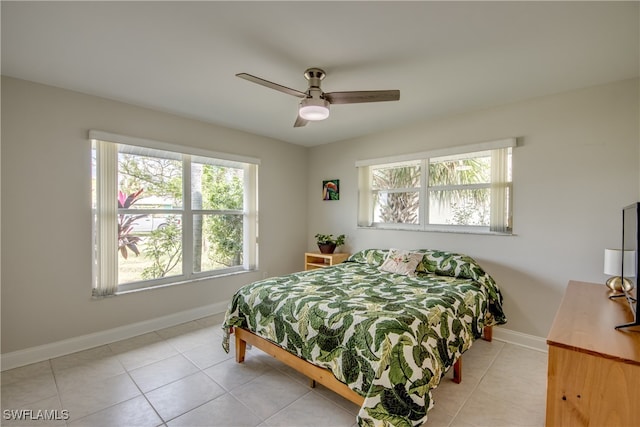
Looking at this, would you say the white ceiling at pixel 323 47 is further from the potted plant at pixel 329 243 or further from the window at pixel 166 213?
the potted plant at pixel 329 243

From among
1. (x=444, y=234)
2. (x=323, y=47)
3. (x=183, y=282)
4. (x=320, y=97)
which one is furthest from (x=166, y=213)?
(x=444, y=234)

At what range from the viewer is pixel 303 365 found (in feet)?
6.53

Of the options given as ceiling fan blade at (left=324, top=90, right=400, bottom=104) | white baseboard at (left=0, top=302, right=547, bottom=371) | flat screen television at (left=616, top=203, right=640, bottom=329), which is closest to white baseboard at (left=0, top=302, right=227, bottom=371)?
white baseboard at (left=0, top=302, right=547, bottom=371)

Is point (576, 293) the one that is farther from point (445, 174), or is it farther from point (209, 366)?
point (209, 366)

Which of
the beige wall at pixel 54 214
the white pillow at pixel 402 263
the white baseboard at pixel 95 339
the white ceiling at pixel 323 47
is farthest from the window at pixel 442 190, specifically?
the beige wall at pixel 54 214

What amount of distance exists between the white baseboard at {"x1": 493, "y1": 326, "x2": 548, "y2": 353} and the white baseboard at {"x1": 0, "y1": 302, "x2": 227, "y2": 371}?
10.3 feet

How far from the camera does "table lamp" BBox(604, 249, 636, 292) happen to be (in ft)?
6.39

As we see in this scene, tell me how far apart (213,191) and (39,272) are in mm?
1845

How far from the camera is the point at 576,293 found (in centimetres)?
204

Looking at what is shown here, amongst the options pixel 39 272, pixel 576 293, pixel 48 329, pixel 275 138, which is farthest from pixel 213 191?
pixel 576 293

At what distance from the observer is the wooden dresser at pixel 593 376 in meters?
1.11

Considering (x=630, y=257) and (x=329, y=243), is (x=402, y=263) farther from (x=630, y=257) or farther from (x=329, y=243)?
(x=630, y=257)

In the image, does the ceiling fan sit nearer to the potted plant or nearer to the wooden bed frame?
the wooden bed frame

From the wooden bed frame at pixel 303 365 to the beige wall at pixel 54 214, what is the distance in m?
1.35
